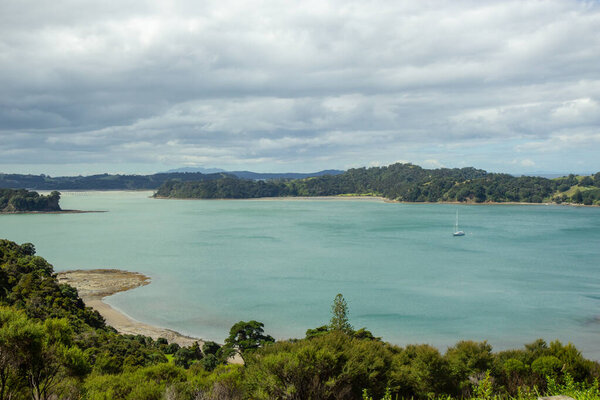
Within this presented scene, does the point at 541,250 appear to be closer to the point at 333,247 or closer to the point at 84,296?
the point at 333,247

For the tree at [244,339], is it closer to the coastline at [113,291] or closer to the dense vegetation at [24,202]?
the coastline at [113,291]

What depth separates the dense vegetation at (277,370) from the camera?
30.9 ft

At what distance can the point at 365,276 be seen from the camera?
43719 mm

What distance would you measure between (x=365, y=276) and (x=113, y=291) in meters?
23.1

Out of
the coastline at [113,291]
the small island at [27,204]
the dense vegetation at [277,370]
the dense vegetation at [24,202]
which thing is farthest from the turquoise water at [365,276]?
the dense vegetation at [24,202]

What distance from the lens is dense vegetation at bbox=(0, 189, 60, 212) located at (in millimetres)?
123938

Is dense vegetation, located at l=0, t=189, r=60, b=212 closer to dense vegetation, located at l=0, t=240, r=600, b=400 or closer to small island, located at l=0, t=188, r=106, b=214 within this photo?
small island, located at l=0, t=188, r=106, b=214

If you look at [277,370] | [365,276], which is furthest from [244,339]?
[365,276]

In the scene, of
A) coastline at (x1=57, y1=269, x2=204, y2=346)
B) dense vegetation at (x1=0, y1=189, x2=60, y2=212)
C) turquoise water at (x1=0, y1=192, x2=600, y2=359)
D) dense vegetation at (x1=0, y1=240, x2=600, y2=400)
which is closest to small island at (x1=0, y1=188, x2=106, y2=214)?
dense vegetation at (x1=0, y1=189, x2=60, y2=212)

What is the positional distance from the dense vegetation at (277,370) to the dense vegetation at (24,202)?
12104 cm

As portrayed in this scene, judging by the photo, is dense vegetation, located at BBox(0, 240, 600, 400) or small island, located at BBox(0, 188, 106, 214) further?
small island, located at BBox(0, 188, 106, 214)

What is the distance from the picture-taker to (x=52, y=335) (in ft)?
33.7

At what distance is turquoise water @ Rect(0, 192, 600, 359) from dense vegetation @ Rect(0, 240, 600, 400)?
9499 millimetres

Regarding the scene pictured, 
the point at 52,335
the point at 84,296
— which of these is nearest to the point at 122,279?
the point at 84,296
